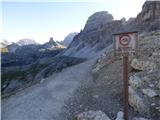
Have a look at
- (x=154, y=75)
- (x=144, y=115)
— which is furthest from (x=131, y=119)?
(x=154, y=75)

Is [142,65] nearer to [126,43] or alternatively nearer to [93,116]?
[126,43]

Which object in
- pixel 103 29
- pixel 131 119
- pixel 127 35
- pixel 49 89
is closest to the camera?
pixel 127 35

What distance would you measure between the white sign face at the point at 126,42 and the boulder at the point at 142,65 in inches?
298

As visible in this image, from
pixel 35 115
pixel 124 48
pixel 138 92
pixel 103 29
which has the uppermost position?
pixel 103 29

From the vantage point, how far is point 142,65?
69.9 feet

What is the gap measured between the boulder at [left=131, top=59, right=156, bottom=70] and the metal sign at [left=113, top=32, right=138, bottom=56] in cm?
755

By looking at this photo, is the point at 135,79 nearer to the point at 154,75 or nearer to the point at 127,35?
the point at 154,75

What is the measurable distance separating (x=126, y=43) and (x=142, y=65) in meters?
8.68

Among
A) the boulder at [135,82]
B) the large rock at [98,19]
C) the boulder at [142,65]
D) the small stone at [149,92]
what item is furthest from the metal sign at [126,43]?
the large rock at [98,19]

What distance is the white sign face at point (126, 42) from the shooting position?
1315 cm

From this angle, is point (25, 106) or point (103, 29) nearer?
point (25, 106)

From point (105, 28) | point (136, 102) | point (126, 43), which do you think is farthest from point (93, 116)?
point (105, 28)

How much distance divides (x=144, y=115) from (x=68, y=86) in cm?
985

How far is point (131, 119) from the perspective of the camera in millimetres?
14102
